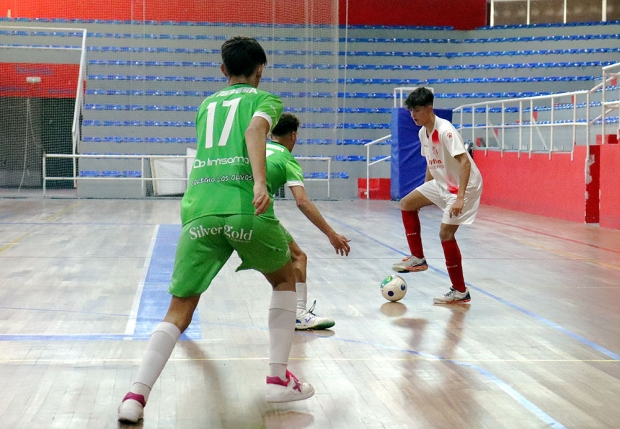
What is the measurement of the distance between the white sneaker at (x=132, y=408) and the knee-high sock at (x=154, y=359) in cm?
2

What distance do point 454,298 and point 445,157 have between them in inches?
40.0

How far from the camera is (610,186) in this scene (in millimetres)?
11484

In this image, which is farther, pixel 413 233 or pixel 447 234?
pixel 413 233

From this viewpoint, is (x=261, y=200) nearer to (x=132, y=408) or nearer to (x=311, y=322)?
(x=132, y=408)

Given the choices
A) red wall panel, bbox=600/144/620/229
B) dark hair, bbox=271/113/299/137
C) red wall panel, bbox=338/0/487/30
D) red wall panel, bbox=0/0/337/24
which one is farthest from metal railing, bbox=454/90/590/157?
dark hair, bbox=271/113/299/137

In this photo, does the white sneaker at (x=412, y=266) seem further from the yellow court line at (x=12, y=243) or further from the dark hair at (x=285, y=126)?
the yellow court line at (x=12, y=243)

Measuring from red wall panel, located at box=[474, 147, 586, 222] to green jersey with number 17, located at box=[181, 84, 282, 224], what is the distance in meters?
10.1

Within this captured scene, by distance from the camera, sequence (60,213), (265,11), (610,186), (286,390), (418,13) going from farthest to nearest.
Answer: (418,13) → (265,11) → (60,213) → (610,186) → (286,390)

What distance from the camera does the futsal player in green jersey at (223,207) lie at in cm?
307

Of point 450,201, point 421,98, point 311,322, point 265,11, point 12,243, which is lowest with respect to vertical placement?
point 12,243

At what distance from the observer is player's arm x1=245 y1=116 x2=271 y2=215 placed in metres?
2.92

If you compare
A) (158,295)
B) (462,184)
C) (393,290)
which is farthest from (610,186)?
(158,295)

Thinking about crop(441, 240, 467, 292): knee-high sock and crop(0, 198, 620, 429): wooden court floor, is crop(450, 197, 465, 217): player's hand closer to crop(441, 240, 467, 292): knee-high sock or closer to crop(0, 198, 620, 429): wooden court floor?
crop(441, 240, 467, 292): knee-high sock

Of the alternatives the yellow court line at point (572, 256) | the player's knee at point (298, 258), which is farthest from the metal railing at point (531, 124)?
the player's knee at point (298, 258)
